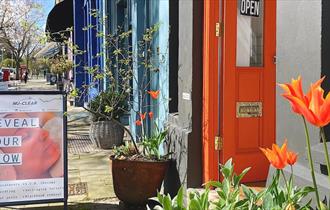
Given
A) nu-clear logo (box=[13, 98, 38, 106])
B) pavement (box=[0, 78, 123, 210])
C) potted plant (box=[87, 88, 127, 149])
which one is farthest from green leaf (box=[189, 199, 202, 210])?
potted plant (box=[87, 88, 127, 149])

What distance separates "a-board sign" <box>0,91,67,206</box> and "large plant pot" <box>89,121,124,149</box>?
3547 mm

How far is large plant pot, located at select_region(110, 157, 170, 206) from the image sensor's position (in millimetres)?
4746

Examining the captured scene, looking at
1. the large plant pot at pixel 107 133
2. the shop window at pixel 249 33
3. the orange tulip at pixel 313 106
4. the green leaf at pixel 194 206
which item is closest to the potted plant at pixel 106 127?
the large plant pot at pixel 107 133

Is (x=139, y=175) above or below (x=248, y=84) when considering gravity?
below

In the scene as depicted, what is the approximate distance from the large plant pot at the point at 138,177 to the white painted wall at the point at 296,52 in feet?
6.00

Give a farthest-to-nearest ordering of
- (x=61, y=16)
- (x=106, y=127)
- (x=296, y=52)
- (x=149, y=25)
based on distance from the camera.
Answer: (x=61, y=16)
(x=106, y=127)
(x=149, y=25)
(x=296, y=52)

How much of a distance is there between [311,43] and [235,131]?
1.87 m

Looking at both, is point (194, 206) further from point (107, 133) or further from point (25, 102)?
point (107, 133)

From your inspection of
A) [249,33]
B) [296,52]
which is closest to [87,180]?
[249,33]

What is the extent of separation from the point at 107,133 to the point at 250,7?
4437mm

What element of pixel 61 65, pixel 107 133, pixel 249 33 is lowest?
pixel 107 133

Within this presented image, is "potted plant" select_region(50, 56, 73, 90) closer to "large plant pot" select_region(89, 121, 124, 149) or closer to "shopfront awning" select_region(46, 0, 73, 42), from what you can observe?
"large plant pot" select_region(89, 121, 124, 149)

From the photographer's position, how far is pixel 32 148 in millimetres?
4789

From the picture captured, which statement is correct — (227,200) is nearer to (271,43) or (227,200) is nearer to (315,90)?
(315,90)
